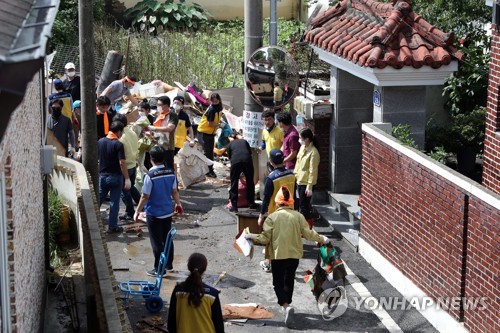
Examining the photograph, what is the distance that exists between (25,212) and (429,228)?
17.2 ft

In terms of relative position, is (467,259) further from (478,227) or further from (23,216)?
(23,216)

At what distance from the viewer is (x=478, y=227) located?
32.5 ft

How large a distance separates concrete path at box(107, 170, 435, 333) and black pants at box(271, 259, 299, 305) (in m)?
0.34

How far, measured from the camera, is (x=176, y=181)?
12.7 m

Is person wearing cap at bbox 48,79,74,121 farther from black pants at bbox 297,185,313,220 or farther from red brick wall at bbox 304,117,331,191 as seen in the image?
black pants at bbox 297,185,313,220

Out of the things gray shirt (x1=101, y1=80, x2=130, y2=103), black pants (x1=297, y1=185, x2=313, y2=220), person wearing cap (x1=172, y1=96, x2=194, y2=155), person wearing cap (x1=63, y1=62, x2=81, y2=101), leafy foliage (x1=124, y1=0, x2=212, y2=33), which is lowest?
black pants (x1=297, y1=185, x2=313, y2=220)

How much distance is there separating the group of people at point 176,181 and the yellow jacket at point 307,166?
1 cm

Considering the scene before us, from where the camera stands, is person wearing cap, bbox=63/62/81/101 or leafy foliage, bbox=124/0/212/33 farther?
leafy foliage, bbox=124/0/212/33

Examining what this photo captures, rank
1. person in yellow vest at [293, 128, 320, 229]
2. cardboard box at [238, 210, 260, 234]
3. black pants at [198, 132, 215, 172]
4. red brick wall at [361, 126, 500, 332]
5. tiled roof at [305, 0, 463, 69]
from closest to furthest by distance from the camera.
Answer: red brick wall at [361, 126, 500, 332], tiled roof at [305, 0, 463, 69], cardboard box at [238, 210, 260, 234], person in yellow vest at [293, 128, 320, 229], black pants at [198, 132, 215, 172]

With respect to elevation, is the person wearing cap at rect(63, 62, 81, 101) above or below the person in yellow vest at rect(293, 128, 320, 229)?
above

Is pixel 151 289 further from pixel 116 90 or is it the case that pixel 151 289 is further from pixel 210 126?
pixel 116 90

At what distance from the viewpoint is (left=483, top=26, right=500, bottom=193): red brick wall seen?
12.0 metres

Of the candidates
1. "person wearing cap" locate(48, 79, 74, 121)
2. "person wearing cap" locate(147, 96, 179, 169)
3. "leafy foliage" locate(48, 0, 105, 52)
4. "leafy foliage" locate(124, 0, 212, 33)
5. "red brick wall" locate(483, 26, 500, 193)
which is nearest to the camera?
"red brick wall" locate(483, 26, 500, 193)

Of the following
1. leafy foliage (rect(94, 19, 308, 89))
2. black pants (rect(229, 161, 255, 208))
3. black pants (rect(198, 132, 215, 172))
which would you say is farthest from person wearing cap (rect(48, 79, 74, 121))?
leafy foliage (rect(94, 19, 308, 89))
